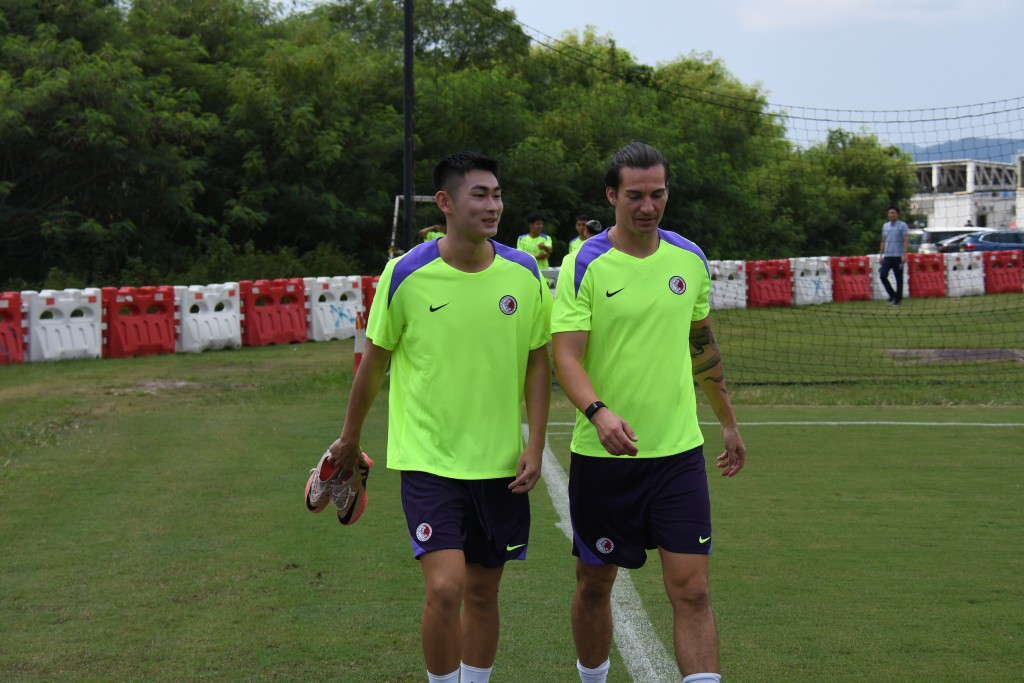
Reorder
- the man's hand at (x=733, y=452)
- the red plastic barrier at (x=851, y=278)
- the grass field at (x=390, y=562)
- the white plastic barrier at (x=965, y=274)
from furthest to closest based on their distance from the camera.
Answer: the white plastic barrier at (x=965, y=274) → the red plastic barrier at (x=851, y=278) → the grass field at (x=390, y=562) → the man's hand at (x=733, y=452)

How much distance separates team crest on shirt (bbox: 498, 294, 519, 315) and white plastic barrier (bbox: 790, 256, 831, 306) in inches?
1111

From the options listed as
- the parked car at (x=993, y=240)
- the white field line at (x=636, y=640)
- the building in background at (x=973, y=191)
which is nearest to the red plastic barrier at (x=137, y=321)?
the white field line at (x=636, y=640)

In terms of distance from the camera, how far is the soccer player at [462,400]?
454cm

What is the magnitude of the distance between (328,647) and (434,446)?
5.07ft

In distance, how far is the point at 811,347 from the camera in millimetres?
21422

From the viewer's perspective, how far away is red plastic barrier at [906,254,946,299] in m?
34.0

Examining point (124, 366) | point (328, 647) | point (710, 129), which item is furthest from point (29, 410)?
point (710, 129)

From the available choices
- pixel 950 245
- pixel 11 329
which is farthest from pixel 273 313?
pixel 950 245

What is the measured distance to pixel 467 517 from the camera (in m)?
4.61

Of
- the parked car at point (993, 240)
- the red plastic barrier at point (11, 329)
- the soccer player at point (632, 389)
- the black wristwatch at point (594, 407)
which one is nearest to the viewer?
the black wristwatch at point (594, 407)

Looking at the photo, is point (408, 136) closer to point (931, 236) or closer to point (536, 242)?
point (536, 242)

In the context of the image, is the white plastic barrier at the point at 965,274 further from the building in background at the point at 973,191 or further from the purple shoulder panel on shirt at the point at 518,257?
the purple shoulder panel on shirt at the point at 518,257

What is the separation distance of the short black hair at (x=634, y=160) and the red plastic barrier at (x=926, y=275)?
30.7 metres

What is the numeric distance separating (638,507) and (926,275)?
31404 millimetres
